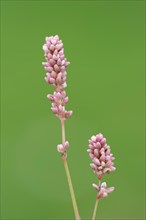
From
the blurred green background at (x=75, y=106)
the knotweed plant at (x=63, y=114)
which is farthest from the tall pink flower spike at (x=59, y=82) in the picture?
the blurred green background at (x=75, y=106)

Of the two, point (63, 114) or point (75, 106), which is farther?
point (75, 106)

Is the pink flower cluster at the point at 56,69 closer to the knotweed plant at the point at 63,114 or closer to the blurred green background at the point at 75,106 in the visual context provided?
the knotweed plant at the point at 63,114

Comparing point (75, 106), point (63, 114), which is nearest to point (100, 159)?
point (63, 114)

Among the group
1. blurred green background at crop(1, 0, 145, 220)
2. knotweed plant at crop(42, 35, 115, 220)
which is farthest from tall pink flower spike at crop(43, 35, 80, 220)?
blurred green background at crop(1, 0, 145, 220)

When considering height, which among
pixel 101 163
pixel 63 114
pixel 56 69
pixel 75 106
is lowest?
pixel 101 163

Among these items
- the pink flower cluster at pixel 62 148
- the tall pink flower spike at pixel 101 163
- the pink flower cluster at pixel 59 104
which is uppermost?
the pink flower cluster at pixel 59 104

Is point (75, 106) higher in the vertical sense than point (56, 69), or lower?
higher

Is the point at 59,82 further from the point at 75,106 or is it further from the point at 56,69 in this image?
the point at 75,106

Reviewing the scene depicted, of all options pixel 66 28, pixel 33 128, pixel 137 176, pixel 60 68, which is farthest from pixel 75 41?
pixel 60 68

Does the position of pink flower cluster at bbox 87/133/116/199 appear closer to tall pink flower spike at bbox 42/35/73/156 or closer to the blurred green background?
tall pink flower spike at bbox 42/35/73/156

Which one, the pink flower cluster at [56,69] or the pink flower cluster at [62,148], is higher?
the pink flower cluster at [56,69]
